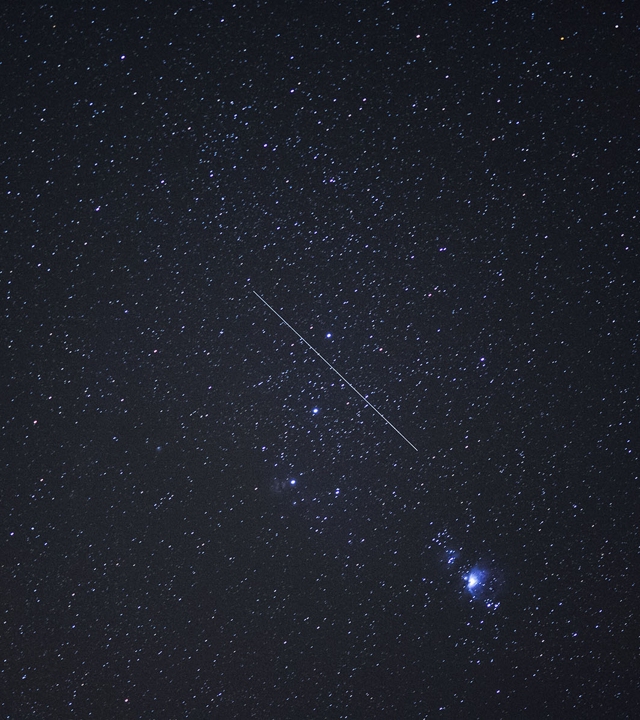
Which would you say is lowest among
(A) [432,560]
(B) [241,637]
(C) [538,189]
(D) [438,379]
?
(B) [241,637]

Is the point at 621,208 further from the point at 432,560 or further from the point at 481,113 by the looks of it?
the point at 432,560

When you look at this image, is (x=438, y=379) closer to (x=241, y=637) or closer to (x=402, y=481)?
(x=402, y=481)

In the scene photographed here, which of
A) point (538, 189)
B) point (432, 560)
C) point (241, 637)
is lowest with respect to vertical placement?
point (241, 637)

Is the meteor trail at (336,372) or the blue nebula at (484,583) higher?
the meteor trail at (336,372)

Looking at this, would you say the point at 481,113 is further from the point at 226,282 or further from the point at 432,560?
the point at 432,560

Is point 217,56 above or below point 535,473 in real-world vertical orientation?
above

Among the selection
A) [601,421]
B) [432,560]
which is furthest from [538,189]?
[432,560]

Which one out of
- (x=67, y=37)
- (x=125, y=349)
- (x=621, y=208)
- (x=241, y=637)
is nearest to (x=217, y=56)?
(x=67, y=37)

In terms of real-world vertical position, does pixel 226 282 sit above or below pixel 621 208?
below

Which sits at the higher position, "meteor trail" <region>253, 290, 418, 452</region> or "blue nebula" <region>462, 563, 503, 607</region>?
"meteor trail" <region>253, 290, 418, 452</region>
